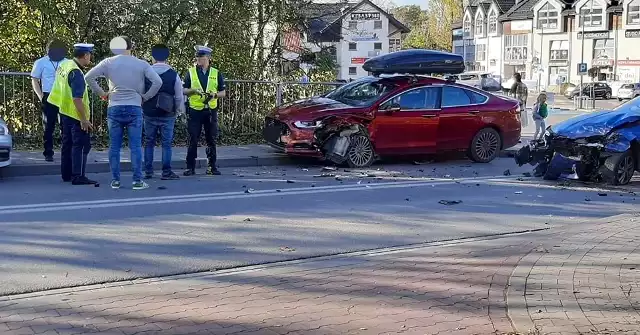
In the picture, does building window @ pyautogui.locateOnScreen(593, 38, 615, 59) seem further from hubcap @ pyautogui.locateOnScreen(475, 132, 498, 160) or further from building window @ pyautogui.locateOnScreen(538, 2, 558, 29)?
hubcap @ pyautogui.locateOnScreen(475, 132, 498, 160)

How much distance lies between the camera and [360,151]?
13000mm

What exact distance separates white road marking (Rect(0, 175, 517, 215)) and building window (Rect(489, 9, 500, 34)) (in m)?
73.8

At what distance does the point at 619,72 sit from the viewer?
68438mm

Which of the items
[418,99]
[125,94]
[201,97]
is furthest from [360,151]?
[125,94]

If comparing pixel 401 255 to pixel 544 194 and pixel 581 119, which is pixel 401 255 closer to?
pixel 544 194

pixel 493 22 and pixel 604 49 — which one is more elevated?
pixel 493 22

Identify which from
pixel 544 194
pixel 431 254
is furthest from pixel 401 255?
pixel 544 194

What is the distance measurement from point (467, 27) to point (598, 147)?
7932 centimetres

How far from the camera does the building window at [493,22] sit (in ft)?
272

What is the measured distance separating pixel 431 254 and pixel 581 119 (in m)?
5.95

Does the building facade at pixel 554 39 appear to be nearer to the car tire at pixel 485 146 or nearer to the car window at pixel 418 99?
the car tire at pixel 485 146

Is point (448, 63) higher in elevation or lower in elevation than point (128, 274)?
higher

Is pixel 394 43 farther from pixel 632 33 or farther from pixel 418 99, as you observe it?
pixel 418 99

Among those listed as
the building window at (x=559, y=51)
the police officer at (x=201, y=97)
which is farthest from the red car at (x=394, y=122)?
the building window at (x=559, y=51)
